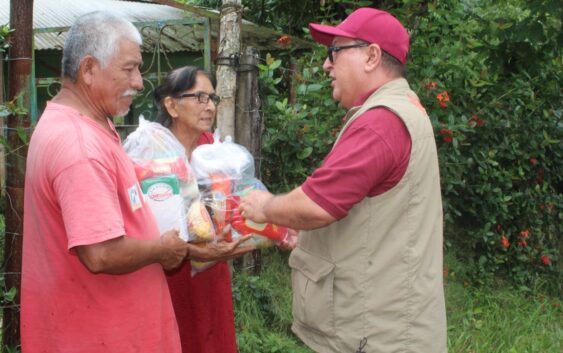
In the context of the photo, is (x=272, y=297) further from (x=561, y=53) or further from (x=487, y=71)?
(x=561, y=53)

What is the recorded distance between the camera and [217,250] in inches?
104

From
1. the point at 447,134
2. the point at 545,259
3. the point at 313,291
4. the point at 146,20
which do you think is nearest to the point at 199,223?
the point at 313,291

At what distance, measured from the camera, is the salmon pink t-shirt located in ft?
6.09

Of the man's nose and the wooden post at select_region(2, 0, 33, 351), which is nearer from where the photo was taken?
the man's nose

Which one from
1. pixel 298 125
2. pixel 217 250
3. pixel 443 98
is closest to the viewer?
pixel 217 250

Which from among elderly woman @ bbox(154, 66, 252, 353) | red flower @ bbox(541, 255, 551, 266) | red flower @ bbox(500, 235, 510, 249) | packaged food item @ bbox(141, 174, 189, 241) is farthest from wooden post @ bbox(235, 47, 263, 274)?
red flower @ bbox(541, 255, 551, 266)

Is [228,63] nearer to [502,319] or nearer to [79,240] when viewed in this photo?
[79,240]

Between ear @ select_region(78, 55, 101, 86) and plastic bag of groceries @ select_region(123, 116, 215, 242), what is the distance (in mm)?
521

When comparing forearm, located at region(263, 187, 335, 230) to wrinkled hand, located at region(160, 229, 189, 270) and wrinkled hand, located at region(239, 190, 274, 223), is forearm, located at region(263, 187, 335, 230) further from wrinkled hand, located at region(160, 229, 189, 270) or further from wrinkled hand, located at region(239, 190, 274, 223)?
wrinkled hand, located at region(160, 229, 189, 270)

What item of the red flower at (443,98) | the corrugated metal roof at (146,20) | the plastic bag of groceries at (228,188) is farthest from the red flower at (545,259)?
the plastic bag of groceries at (228,188)

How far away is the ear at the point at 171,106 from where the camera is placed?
307cm

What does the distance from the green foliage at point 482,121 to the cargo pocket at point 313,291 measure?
213cm

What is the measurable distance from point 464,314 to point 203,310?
9.50 feet

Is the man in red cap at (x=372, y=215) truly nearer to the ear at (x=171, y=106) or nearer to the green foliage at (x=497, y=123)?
the ear at (x=171, y=106)
